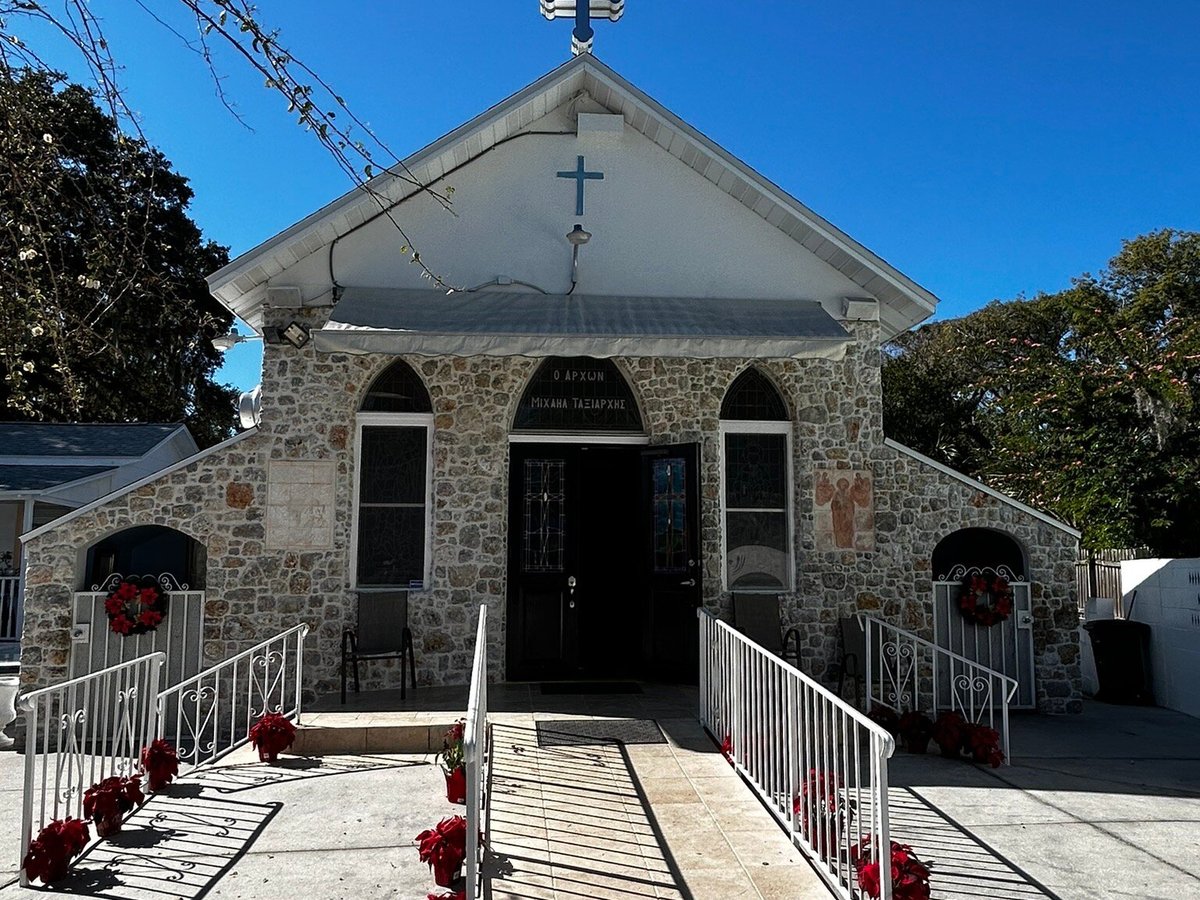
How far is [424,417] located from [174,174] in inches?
587

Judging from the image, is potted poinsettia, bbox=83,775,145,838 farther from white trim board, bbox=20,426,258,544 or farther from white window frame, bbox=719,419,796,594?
white window frame, bbox=719,419,796,594

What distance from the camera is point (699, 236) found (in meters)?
9.99

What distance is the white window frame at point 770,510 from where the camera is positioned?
32.0 feet

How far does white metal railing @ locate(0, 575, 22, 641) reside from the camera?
14258mm

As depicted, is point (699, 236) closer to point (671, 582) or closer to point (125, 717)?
point (671, 582)

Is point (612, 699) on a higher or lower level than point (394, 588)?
lower

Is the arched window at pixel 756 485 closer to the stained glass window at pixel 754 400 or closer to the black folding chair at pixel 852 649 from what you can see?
the stained glass window at pixel 754 400

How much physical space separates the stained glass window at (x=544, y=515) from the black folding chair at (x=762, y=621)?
6.19 feet

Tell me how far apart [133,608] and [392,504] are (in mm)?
2599

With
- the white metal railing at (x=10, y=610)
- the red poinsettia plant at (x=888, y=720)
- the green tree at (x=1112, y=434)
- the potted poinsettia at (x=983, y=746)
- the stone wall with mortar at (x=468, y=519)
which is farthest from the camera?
the white metal railing at (x=10, y=610)

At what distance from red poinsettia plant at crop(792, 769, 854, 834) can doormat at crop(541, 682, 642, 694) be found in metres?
4.07

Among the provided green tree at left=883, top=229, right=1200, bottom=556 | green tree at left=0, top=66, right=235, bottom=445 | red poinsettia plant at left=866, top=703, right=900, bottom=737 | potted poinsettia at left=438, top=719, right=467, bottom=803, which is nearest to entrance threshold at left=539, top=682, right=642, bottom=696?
red poinsettia plant at left=866, top=703, right=900, bottom=737

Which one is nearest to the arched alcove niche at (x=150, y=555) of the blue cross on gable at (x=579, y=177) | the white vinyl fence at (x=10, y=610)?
the blue cross on gable at (x=579, y=177)

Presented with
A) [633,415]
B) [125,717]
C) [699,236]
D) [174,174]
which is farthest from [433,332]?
[174,174]
